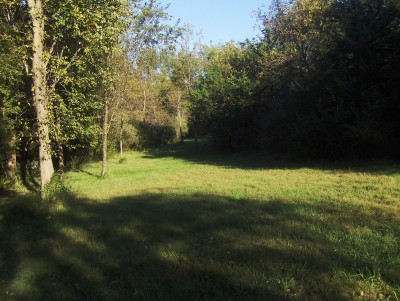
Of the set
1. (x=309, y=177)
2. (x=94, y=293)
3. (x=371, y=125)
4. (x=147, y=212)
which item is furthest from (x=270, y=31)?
(x=94, y=293)

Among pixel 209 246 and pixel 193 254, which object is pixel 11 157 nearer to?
pixel 209 246

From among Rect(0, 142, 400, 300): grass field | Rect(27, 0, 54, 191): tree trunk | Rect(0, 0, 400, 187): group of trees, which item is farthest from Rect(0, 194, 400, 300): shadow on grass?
Rect(0, 0, 400, 187): group of trees

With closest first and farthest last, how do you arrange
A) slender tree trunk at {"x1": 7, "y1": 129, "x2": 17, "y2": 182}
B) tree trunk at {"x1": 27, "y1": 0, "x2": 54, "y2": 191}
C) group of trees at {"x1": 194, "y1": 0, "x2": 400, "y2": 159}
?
tree trunk at {"x1": 27, "y1": 0, "x2": 54, "y2": 191} < slender tree trunk at {"x1": 7, "y1": 129, "x2": 17, "y2": 182} < group of trees at {"x1": 194, "y1": 0, "x2": 400, "y2": 159}

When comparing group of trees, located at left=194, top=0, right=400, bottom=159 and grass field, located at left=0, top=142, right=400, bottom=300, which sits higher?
group of trees, located at left=194, top=0, right=400, bottom=159

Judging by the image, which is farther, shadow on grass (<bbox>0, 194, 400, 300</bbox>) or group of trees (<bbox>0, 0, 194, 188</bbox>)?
group of trees (<bbox>0, 0, 194, 188</bbox>)

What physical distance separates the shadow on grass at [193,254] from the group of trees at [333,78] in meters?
9.58

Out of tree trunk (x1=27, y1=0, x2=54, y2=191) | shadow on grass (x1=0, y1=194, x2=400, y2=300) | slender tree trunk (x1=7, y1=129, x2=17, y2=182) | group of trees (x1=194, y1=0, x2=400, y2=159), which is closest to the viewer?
shadow on grass (x1=0, y1=194, x2=400, y2=300)

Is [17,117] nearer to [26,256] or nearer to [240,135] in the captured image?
[26,256]

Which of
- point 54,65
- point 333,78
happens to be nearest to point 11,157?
point 54,65

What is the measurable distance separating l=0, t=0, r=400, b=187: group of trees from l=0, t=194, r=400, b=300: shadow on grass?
5.92m

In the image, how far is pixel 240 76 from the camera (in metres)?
30.6

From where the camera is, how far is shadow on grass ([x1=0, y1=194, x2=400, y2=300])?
14.5ft

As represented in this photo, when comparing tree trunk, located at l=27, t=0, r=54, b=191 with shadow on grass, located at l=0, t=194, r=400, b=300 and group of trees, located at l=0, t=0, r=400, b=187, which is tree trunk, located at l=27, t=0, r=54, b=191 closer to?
group of trees, located at l=0, t=0, r=400, b=187

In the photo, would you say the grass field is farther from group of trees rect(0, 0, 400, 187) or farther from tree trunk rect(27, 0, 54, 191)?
group of trees rect(0, 0, 400, 187)
